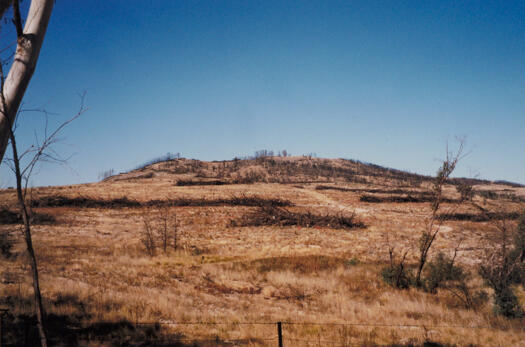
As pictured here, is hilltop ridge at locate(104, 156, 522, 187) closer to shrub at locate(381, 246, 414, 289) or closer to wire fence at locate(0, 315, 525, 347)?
shrub at locate(381, 246, 414, 289)

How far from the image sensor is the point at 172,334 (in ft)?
27.2

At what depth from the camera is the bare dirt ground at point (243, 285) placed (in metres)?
8.96

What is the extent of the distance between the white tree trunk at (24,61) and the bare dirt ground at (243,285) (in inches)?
239

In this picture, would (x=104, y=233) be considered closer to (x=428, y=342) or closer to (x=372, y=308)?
(x=372, y=308)

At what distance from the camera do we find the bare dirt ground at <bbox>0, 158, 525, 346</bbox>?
8.96m

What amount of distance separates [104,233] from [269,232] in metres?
15.4

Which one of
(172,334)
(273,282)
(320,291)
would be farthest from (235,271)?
(172,334)

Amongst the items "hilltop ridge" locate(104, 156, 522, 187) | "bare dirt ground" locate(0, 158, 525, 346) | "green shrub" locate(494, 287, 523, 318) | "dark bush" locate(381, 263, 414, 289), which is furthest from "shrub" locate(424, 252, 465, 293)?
"hilltop ridge" locate(104, 156, 522, 187)

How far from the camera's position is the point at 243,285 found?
15219 millimetres

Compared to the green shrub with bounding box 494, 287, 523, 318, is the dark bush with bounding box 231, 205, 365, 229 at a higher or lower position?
higher

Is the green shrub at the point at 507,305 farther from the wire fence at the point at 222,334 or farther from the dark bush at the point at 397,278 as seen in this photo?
the dark bush at the point at 397,278

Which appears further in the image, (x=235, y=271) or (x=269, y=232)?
(x=269, y=232)

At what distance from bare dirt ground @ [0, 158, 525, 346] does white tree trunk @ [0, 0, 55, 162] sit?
6.08 m

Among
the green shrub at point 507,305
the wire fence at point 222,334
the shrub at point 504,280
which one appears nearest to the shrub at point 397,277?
the shrub at point 504,280
